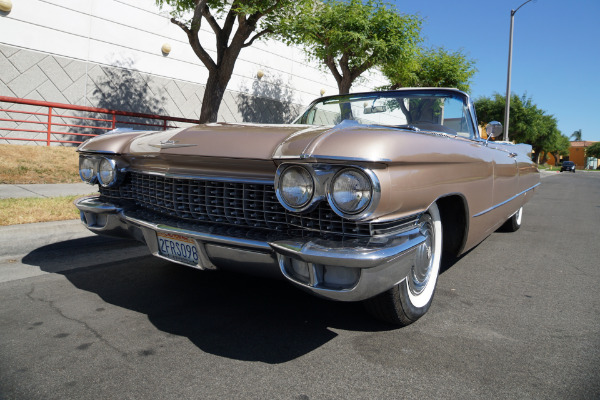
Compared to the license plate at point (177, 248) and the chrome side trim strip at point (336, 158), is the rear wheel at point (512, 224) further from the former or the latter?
the license plate at point (177, 248)

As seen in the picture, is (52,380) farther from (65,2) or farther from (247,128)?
(65,2)

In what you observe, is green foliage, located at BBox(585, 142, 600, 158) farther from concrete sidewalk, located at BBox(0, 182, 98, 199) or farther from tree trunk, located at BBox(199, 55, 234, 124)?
concrete sidewalk, located at BBox(0, 182, 98, 199)

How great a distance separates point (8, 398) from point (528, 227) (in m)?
6.54

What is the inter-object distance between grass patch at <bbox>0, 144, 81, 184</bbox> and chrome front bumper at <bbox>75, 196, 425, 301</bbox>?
235 inches

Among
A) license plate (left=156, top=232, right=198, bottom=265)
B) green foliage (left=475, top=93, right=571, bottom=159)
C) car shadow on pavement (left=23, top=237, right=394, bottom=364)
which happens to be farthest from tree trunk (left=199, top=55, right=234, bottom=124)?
green foliage (left=475, top=93, right=571, bottom=159)

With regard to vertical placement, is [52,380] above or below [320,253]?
below

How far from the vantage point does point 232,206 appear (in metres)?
2.42

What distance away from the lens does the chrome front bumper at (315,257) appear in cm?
194

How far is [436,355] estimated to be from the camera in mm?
2271

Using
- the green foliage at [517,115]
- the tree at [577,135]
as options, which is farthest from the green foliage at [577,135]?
the green foliage at [517,115]

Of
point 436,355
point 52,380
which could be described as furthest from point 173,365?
point 436,355

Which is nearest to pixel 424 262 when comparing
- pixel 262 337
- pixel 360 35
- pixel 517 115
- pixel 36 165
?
pixel 262 337

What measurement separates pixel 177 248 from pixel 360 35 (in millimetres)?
12720

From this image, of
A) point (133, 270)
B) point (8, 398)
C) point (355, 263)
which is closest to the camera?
point (8, 398)
